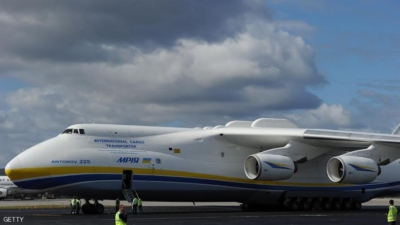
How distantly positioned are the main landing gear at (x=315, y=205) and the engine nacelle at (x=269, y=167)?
2908 mm

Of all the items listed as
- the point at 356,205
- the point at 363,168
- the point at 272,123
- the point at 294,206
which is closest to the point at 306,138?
the point at 363,168

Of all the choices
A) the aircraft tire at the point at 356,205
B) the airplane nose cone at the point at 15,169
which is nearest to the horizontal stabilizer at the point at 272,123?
the aircraft tire at the point at 356,205

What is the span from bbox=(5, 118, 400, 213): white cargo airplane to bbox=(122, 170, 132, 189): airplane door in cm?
9

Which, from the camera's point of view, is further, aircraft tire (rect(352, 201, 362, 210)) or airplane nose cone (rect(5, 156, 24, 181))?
aircraft tire (rect(352, 201, 362, 210))

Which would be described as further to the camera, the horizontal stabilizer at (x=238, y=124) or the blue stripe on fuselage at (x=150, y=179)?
the horizontal stabilizer at (x=238, y=124)

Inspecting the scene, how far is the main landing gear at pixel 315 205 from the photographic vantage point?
28094 mm

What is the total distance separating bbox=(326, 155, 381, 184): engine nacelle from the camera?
24.4m

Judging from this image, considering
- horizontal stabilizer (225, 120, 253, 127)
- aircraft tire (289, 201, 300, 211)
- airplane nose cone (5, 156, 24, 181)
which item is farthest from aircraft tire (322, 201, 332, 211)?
airplane nose cone (5, 156, 24, 181)

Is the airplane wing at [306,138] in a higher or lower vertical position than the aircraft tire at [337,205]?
higher

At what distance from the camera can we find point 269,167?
24812mm

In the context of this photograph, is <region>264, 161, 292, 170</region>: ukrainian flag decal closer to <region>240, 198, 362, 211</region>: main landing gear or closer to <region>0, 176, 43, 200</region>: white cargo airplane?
<region>240, 198, 362, 211</region>: main landing gear

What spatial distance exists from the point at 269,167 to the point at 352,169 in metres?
3.30

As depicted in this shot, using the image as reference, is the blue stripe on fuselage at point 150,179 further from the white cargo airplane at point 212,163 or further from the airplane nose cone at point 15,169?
the airplane nose cone at point 15,169

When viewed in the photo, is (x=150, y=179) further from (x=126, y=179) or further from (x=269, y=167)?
(x=269, y=167)
